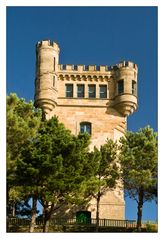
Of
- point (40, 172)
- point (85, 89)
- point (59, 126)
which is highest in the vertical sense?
A: point (85, 89)

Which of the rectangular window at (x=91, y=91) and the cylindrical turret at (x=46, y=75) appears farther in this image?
the rectangular window at (x=91, y=91)

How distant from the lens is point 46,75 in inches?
2095

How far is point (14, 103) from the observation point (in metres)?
39.2

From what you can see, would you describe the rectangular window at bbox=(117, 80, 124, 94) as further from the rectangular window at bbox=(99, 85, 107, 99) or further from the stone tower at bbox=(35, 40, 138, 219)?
the rectangular window at bbox=(99, 85, 107, 99)

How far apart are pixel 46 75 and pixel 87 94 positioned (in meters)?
4.37

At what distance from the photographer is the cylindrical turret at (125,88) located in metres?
53.6

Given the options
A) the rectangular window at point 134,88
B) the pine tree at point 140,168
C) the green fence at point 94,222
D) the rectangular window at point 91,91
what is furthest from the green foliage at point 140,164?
the rectangular window at point 91,91

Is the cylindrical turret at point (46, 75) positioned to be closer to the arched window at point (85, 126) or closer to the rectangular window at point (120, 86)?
the arched window at point (85, 126)

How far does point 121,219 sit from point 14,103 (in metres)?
16.6

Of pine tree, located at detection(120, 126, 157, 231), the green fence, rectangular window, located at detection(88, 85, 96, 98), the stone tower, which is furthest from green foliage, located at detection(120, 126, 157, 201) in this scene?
rectangular window, located at detection(88, 85, 96, 98)

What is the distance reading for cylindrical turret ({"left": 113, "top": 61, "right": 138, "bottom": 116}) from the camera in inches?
2110
